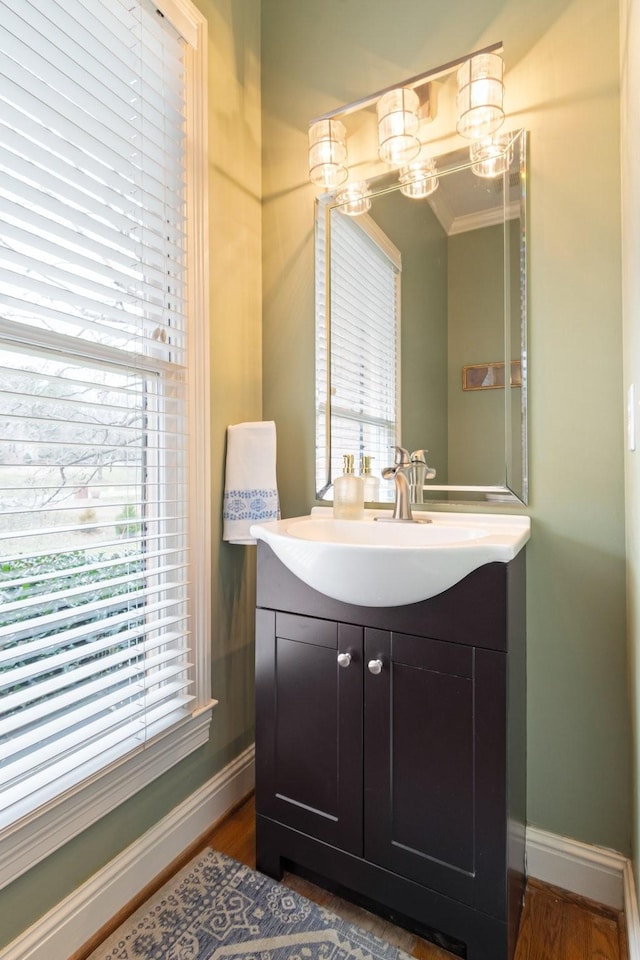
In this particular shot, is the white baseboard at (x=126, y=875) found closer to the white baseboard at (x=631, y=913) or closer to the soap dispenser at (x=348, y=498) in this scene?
the soap dispenser at (x=348, y=498)

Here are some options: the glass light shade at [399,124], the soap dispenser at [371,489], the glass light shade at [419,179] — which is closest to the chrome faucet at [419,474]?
the soap dispenser at [371,489]

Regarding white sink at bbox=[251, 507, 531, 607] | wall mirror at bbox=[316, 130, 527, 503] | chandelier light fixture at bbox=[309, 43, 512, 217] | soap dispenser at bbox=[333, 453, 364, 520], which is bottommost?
white sink at bbox=[251, 507, 531, 607]

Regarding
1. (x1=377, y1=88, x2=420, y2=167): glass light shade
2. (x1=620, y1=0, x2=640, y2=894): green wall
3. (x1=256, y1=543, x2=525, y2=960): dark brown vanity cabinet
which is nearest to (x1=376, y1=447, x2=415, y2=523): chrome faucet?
(x1=256, y1=543, x2=525, y2=960): dark brown vanity cabinet

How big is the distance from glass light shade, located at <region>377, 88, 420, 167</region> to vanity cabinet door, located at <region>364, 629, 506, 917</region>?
1330 mm

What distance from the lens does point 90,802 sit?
1080mm

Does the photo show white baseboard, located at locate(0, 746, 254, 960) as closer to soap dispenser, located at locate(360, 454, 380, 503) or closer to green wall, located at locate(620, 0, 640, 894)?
soap dispenser, located at locate(360, 454, 380, 503)

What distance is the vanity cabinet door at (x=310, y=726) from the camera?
1121 mm

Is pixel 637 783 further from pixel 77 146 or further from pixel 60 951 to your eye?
pixel 77 146

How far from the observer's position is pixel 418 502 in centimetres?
145

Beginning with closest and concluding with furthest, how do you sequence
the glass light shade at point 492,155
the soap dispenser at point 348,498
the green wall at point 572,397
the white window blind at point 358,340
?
the green wall at point 572,397, the glass light shade at point 492,155, the soap dispenser at point 348,498, the white window blind at point 358,340

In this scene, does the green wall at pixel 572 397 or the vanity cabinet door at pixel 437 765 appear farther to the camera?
the green wall at pixel 572 397

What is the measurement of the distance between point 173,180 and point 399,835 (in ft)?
5.64

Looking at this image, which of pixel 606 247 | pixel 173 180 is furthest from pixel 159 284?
pixel 606 247

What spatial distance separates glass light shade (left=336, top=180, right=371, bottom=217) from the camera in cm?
153
